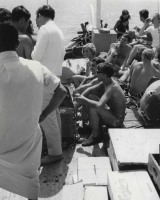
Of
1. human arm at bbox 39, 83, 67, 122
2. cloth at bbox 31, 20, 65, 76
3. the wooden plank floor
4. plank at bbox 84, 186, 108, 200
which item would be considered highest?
cloth at bbox 31, 20, 65, 76

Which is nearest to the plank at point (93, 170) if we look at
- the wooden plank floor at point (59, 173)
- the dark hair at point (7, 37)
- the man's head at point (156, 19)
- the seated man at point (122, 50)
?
the wooden plank floor at point (59, 173)

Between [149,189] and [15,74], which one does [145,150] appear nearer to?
[149,189]

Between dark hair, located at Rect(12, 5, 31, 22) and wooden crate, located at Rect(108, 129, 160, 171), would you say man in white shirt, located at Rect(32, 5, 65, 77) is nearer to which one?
dark hair, located at Rect(12, 5, 31, 22)

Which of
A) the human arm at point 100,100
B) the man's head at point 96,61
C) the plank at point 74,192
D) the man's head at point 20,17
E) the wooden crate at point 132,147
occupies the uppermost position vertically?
the man's head at point 20,17

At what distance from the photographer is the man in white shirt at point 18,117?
7.68ft

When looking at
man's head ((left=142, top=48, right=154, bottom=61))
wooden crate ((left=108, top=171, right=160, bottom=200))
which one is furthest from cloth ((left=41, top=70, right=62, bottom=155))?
man's head ((left=142, top=48, right=154, bottom=61))

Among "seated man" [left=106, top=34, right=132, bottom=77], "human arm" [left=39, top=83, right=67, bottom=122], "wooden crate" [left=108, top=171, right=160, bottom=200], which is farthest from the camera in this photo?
"seated man" [left=106, top=34, right=132, bottom=77]

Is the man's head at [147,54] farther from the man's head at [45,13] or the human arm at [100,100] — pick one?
the man's head at [45,13]

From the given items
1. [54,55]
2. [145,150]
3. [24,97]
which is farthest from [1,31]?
[54,55]

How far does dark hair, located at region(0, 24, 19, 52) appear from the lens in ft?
7.84

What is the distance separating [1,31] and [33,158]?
880mm

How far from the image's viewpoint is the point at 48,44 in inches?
171

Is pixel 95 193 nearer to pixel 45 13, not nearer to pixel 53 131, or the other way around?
pixel 53 131

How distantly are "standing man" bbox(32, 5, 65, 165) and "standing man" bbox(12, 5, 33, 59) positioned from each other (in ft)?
0.28
